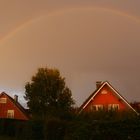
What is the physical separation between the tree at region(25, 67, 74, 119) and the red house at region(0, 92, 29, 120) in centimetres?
973

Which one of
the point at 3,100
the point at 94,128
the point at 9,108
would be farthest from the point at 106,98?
the point at 94,128

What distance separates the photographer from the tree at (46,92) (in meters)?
55.8

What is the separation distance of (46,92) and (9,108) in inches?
529

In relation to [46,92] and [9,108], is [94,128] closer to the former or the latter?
[46,92]

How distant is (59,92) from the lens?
58125mm

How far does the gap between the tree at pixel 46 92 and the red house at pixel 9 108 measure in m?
9.73

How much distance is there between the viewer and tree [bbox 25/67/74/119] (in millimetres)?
55844

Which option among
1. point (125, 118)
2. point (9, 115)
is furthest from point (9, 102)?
point (125, 118)

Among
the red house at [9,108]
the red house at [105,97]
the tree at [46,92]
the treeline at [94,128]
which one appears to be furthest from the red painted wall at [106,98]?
the treeline at [94,128]

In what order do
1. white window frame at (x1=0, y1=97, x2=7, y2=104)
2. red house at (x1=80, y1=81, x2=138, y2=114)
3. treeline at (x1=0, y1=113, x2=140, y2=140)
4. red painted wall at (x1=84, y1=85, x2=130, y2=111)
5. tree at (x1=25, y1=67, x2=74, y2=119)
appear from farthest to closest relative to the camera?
white window frame at (x1=0, y1=97, x2=7, y2=104) < tree at (x1=25, y1=67, x2=74, y2=119) < red painted wall at (x1=84, y1=85, x2=130, y2=111) < red house at (x1=80, y1=81, x2=138, y2=114) < treeline at (x1=0, y1=113, x2=140, y2=140)

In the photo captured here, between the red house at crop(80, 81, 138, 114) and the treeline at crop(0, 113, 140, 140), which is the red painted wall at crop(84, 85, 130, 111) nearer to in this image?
the red house at crop(80, 81, 138, 114)

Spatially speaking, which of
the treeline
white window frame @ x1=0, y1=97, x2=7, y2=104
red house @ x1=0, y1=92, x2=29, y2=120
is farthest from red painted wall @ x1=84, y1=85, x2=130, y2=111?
white window frame @ x1=0, y1=97, x2=7, y2=104

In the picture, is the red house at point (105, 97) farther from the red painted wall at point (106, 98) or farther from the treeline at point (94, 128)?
the treeline at point (94, 128)

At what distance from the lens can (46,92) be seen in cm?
5741
